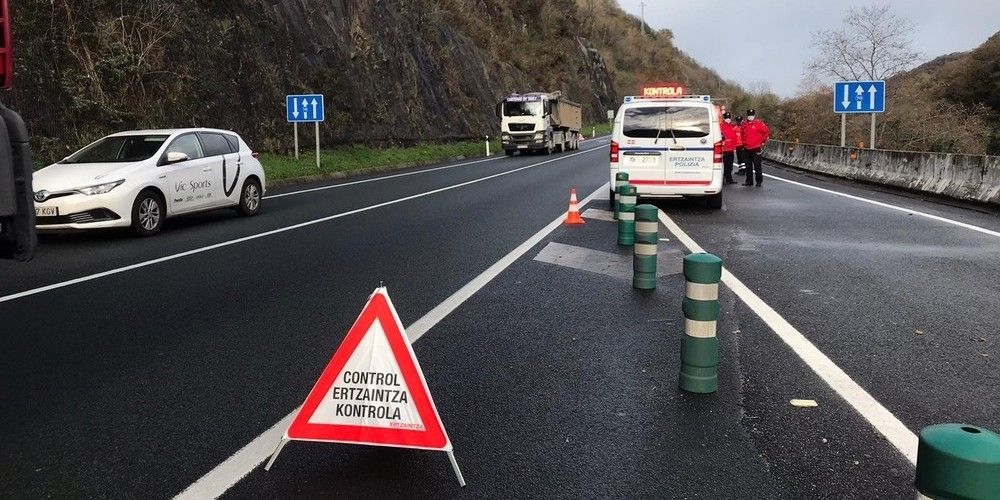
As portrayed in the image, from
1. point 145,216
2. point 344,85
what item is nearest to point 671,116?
point 145,216

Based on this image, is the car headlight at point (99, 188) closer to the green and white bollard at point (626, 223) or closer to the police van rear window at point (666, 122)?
the green and white bollard at point (626, 223)

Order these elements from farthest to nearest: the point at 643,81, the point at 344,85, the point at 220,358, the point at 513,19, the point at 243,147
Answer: the point at 643,81 → the point at 513,19 → the point at 344,85 → the point at 243,147 → the point at 220,358

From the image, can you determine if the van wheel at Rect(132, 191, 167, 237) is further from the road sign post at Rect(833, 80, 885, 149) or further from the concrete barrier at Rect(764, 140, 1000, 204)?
the road sign post at Rect(833, 80, 885, 149)

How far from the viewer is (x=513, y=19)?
3083 inches

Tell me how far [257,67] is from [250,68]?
51 cm

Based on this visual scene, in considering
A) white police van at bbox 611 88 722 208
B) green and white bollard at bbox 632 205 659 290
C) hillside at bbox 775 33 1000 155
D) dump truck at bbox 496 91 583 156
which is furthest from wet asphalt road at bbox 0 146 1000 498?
dump truck at bbox 496 91 583 156

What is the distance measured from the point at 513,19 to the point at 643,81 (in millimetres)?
60965

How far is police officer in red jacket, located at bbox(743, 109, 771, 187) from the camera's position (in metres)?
20.7

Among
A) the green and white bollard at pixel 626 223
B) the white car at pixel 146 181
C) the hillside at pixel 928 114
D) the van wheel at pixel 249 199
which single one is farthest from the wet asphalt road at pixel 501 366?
the hillside at pixel 928 114

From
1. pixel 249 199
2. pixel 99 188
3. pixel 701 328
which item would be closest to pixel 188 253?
pixel 99 188

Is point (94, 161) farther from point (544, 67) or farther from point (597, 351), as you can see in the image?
point (544, 67)

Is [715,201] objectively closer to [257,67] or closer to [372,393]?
[372,393]

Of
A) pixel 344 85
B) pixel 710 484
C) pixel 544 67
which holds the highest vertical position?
pixel 544 67

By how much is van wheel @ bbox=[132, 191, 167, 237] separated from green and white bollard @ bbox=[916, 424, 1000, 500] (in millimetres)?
11469
